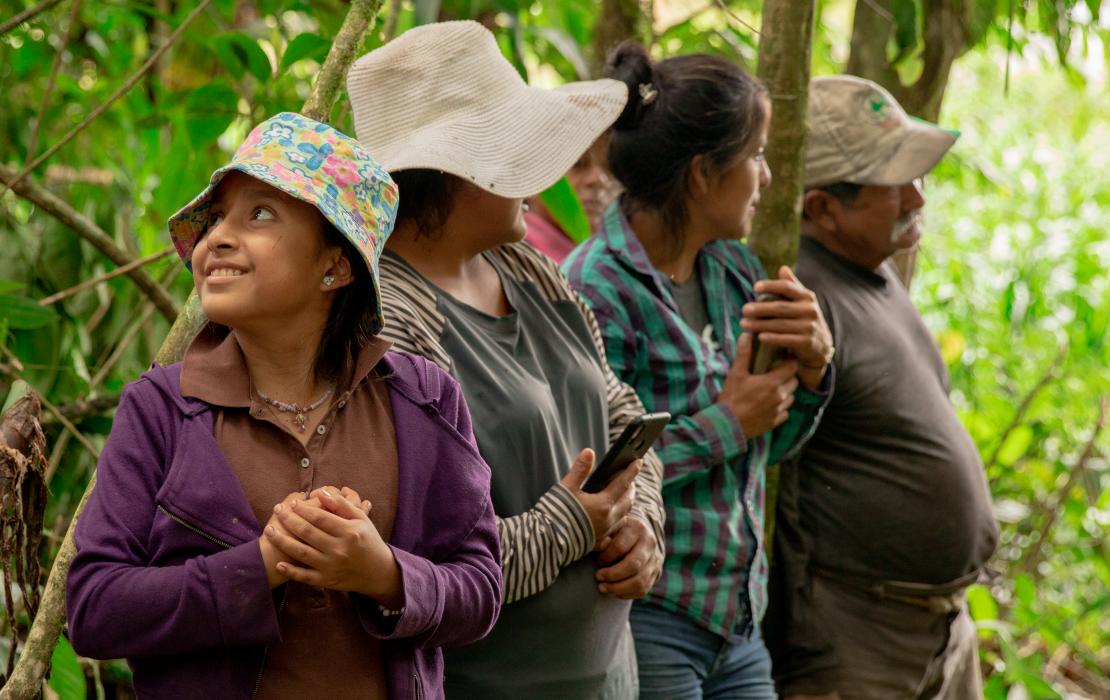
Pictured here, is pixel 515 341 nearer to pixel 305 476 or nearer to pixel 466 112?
pixel 466 112

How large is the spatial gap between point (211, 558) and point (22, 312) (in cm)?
109

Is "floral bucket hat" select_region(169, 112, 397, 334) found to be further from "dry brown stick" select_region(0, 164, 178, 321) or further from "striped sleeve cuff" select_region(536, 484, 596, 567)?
"dry brown stick" select_region(0, 164, 178, 321)

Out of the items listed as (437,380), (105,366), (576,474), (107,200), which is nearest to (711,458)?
(576,474)

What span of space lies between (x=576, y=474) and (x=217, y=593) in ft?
2.12

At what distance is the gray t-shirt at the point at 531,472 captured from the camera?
1.77m

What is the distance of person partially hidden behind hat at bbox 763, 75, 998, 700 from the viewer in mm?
2711

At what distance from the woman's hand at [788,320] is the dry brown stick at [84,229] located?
1.05 meters

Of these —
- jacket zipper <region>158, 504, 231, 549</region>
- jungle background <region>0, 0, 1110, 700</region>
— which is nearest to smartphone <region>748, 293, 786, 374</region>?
jungle background <region>0, 0, 1110, 700</region>

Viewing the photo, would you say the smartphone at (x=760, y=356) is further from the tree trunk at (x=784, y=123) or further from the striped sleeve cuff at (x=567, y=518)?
the striped sleeve cuff at (x=567, y=518)

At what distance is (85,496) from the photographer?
1489 millimetres

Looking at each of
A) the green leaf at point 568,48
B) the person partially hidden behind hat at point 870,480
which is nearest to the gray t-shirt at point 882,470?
the person partially hidden behind hat at point 870,480

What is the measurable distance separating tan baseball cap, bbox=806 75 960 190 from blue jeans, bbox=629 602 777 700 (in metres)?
1.05

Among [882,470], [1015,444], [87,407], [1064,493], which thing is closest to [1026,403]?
[1015,444]

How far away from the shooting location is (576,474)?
5.81 feet
